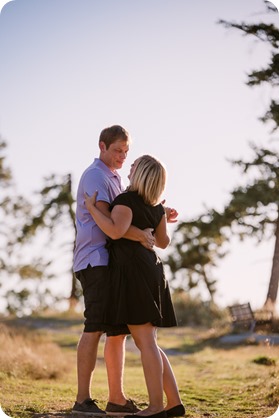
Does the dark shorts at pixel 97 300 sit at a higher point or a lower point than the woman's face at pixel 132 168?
lower

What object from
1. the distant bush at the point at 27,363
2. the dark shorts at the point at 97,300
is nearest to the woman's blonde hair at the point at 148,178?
the dark shorts at the point at 97,300

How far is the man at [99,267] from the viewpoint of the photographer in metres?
4.42

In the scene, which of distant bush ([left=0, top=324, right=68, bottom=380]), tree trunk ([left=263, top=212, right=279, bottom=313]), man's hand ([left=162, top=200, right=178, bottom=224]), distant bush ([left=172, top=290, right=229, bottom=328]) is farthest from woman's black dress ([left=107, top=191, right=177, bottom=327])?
distant bush ([left=172, top=290, right=229, bottom=328])

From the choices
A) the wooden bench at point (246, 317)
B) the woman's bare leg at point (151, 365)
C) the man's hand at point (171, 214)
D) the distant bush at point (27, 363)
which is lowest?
the woman's bare leg at point (151, 365)

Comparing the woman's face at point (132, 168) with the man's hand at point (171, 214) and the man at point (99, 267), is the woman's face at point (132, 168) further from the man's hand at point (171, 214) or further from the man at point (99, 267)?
the man's hand at point (171, 214)

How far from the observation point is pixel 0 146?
1930cm

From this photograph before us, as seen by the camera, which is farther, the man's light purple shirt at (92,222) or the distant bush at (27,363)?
the distant bush at (27,363)

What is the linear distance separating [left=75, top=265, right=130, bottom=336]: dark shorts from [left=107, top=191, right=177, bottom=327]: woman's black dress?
35 mm

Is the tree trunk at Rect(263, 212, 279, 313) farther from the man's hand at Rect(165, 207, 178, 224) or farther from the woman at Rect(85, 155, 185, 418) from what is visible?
the woman at Rect(85, 155, 185, 418)

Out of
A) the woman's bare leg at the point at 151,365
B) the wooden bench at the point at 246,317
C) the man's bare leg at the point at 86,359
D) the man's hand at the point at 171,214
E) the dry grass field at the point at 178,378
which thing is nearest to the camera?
the woman's bare leg at the point at 151,365

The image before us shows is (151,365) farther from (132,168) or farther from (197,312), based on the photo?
(197,312)

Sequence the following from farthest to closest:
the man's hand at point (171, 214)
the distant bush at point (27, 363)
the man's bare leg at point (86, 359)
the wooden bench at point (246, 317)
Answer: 1. the wooden bench at point (246, 317)
2. the distant bush at point (27, 363)
3. the man's hand at point (171, 214)
4. the man's bare leg at point (86, 359)

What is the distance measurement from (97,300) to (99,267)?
Answer: 0.19 m

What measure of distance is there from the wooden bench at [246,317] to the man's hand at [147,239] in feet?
31.3
